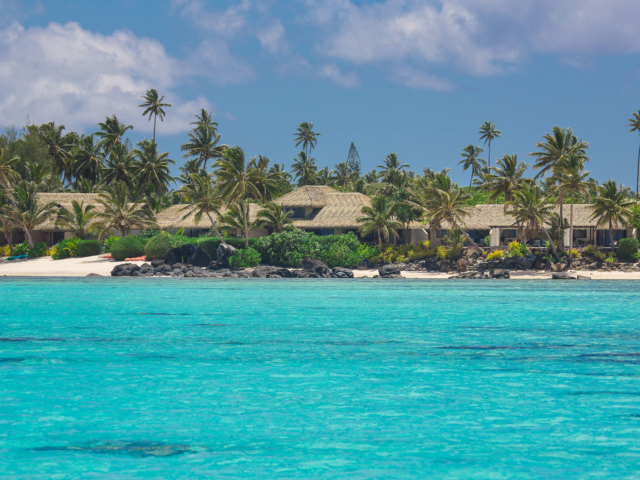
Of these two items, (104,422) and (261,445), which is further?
(104,422)

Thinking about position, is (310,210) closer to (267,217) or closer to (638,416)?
(267,217)

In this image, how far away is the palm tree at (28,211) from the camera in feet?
175

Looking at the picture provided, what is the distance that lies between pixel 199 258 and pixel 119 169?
2445 centimetres

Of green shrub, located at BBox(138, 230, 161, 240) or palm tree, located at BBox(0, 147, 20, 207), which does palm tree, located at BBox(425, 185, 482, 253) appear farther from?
palm tree, located at BBox(0, 147, 20, 207)

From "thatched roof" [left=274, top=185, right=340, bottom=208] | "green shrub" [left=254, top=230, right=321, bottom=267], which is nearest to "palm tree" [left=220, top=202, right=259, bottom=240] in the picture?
"green shrub" [left=254, top=230, right=321, bottom=267]

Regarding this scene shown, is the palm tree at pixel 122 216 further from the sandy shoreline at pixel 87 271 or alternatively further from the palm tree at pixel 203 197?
the palm tree at pixel 203 197

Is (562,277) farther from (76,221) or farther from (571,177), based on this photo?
(76,221)

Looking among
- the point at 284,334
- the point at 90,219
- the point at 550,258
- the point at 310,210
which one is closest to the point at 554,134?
the point at 550,258

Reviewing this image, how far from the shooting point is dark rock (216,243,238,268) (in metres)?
46.3

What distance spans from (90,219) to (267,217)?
675 inches

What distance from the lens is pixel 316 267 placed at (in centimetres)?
4406

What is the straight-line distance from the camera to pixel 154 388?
9.82 meters

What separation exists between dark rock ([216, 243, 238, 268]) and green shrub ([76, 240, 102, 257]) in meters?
11.9

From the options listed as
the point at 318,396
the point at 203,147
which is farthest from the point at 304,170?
the point at 318,396
